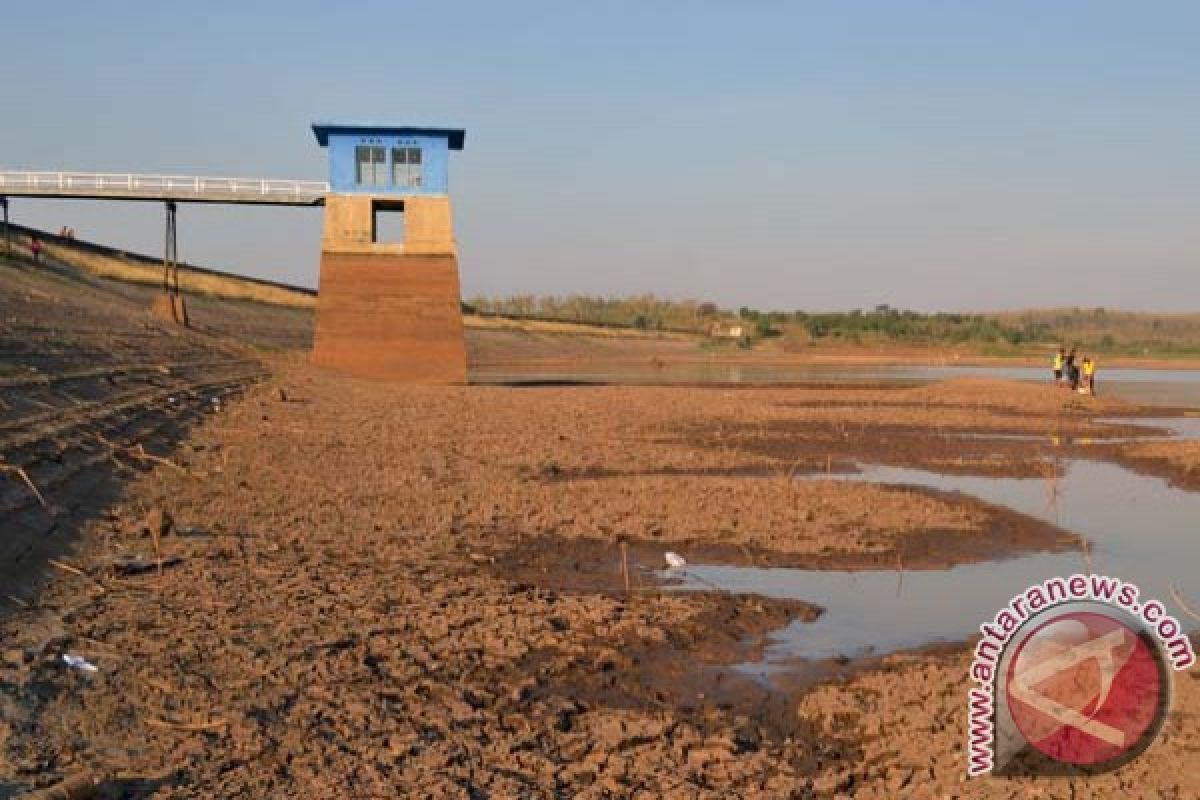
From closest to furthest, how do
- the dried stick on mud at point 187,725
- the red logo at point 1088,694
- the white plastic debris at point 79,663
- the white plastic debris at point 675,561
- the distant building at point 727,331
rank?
the dried stick on mud at point 187,725, the red logo at point 1088,694, the white plastic debris at point 79,663, the white plastic debris at point 675,561, the distant building at point 727,331

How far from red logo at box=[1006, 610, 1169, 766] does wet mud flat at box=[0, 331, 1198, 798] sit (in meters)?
0.20

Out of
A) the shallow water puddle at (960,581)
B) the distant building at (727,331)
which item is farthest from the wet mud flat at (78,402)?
the distant building at (727,331)

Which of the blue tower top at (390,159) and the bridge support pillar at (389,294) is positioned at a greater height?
the blue tower top at (390,159)

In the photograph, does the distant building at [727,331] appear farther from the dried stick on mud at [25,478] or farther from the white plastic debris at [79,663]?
the white plastic debris at [79,663]

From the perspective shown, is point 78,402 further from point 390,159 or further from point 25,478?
point 390,159

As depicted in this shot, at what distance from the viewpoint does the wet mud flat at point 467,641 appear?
5617mm

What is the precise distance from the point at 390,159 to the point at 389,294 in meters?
4.83

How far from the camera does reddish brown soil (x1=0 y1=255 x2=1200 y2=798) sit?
18.3 ft

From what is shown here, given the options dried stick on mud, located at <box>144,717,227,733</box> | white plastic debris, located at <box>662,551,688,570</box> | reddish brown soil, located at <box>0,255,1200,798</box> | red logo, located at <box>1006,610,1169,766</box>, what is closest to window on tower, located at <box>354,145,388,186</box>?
reddish brown soil, located at <box>0,255,1200,798</box>

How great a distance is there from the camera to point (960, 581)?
11.0 meters

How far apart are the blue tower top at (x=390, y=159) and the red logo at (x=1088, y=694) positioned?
35749 millimetres

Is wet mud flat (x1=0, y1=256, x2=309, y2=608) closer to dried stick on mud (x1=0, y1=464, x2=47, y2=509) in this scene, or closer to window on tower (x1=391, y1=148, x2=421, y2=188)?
dried stick on mud (x1=0, y1=464, x2=47, y2=509)

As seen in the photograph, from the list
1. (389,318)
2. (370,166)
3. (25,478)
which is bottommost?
(25,478)

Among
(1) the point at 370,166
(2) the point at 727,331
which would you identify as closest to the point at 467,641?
(1) the point at 370,166
